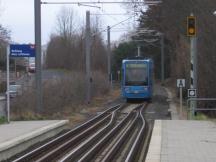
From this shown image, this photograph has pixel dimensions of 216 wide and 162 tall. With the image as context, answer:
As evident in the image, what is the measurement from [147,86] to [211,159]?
3682cm

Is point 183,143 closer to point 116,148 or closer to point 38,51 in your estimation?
point 116,148

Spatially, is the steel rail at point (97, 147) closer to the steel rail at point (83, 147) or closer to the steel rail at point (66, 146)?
the steel rail at point (83, 147)

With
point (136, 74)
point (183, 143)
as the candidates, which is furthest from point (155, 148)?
point (136, 74)

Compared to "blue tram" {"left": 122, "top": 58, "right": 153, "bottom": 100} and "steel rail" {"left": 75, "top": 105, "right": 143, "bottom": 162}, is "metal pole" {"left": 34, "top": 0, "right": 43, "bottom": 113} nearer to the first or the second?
"steel rail" {"left": 75, "top": 105, "right": 143, "bottom": 162}

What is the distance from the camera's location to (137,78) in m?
51.8

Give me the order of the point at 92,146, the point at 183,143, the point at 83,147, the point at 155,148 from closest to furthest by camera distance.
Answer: the point at 155,148
the point at 183,143
the point at 83,147
the point at 92,146

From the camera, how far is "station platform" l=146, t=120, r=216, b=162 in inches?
603

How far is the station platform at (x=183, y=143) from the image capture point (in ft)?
50.2

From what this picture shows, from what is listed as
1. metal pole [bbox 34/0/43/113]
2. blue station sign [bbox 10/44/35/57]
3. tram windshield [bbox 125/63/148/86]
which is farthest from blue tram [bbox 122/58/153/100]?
blue station sign [bbox 10/44/35/57]

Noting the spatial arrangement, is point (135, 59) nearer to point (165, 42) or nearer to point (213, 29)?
point (213, 29)

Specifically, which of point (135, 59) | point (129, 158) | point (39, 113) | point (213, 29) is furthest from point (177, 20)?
point (129, 158)

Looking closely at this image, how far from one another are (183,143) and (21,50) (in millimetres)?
11356

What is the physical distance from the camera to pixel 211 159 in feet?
49.3

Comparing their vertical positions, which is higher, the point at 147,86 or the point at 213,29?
the point at 213,29
